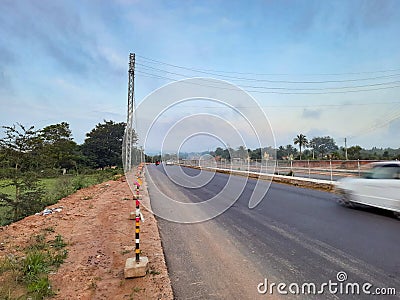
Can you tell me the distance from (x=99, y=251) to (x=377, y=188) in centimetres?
802

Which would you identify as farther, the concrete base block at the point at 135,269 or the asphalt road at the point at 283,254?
the concrete base block at the point at 135,269

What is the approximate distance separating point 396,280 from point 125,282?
387 centimetres

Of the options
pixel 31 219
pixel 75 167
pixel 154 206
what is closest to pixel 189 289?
pixel 154 206

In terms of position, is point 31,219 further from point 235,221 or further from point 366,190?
point 366,190

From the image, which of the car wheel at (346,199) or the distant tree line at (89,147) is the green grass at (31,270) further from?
the distant tree line at (89,147)

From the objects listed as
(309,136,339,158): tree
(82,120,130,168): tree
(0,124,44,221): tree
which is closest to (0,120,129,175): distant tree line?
(82,120,130,168): tree

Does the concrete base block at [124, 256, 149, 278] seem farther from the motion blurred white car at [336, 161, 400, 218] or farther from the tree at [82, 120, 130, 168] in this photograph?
the tree at [82, 120, 130, 168]

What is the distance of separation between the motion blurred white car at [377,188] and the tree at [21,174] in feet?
37.7

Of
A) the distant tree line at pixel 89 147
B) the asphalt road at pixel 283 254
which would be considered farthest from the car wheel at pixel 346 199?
the distant tree line at pixel 89 147

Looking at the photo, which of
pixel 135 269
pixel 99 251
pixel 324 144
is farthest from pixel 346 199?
pixel 324 144

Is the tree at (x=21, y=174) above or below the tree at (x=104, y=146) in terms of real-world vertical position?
below

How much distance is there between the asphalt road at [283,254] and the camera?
143 inches

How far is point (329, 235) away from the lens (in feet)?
19.2

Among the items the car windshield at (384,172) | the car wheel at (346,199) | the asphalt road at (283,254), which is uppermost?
the car windshield at (384,172)
